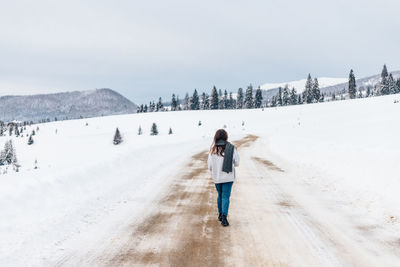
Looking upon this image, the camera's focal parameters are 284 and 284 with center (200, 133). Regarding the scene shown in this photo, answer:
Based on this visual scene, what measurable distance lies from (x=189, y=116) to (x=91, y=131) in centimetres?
2823

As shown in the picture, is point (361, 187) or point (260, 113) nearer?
point (361, 187)

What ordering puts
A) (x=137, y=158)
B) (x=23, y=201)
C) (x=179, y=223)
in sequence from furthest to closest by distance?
(x=137, y=158), (x=23, y=201), (x=179, y=223)

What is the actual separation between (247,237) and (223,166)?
149 centimetres

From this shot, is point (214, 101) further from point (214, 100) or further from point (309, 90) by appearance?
point (309, 90)

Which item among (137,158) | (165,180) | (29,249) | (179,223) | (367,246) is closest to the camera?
(29,249)

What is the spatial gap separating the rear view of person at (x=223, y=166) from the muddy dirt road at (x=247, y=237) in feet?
1.55

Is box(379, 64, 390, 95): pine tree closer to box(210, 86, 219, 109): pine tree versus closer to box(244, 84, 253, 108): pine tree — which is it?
box(244, 84, 253, 108): pine tree

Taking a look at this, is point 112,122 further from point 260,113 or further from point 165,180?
point 165,180

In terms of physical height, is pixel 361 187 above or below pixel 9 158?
above

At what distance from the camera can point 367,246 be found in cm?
488

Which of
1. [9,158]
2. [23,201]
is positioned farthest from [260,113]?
[23,201]

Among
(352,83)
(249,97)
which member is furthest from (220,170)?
(249,97)

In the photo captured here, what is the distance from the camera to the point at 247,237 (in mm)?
5195

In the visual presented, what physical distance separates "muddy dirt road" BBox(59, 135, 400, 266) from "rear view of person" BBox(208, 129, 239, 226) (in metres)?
0.47
